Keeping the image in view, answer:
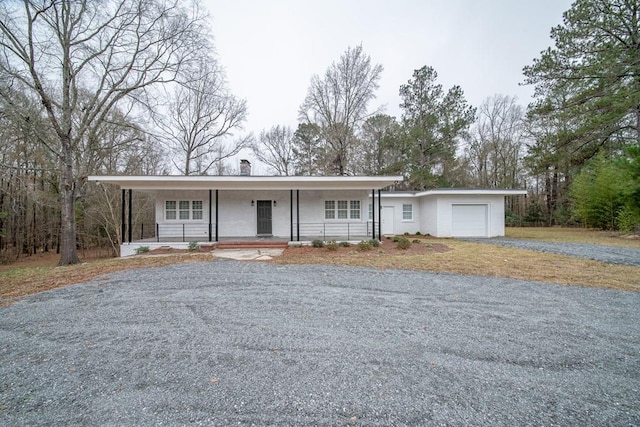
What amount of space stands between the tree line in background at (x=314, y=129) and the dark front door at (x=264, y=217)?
18.8 feet

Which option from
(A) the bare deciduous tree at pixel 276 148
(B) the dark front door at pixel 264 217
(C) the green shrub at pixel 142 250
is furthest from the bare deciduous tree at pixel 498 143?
(C) the green shrub at pixel 142 250

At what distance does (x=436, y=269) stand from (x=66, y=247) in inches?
538

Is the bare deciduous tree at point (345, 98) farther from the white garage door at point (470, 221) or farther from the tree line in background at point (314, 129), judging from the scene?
the white garage door at point (470, 221)

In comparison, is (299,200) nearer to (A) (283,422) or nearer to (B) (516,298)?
(B) (516,298)

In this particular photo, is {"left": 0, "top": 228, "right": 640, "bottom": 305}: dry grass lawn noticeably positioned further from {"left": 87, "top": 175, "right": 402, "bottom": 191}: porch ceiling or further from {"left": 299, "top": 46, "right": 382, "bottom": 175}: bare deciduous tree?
{"left": 299, "top": 46, "right": 382, "bottom": 175}: bare deciduous tree

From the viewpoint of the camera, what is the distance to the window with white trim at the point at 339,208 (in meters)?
13.7

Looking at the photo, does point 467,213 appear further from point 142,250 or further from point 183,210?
point 142,250

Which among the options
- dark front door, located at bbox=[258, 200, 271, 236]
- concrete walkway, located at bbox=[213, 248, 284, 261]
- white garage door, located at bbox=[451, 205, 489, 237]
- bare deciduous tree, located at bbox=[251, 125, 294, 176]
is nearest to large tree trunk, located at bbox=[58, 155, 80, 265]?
concrete walkway, located at bbox=[213, 248, 284, 261]

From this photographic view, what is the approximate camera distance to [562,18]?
1525 centimetres

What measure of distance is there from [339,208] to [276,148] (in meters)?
15.4

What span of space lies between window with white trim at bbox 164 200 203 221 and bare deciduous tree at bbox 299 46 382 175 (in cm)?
1224

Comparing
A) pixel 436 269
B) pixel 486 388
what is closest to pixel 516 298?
pixel 436 269

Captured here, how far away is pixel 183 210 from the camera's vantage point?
43.0 ft

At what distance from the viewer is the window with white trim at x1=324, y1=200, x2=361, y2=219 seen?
45.0 feet
